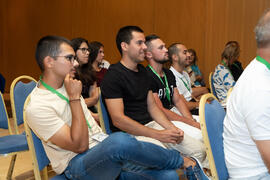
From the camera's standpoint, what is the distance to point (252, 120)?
131 cm

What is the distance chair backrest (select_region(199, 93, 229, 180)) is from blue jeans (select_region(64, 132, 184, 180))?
0.26m

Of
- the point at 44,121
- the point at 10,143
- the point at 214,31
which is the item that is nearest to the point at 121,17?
the point at 214,31

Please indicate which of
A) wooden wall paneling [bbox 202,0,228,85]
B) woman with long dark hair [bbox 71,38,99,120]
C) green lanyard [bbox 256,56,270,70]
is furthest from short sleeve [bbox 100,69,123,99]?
wooden wall paneling [bbox 202,0,228,85]

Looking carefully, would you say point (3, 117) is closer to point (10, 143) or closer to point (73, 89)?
point (10, 143)

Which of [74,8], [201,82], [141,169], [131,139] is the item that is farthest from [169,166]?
[74,8]

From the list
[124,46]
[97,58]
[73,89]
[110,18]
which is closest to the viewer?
[73,89]

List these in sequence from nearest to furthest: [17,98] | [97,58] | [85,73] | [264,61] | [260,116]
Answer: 1. [260,116]
2. [264,61]
3. [17,98]
4. [85,73]
5. [97,58]

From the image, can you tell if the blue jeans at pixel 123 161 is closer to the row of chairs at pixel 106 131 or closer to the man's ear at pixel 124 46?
the row of chairs at pixel 106 131

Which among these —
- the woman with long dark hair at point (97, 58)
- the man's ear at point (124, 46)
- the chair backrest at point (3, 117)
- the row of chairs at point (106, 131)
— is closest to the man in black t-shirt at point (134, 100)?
the man's ear at point (124, 46)

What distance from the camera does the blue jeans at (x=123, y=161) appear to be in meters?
1.59

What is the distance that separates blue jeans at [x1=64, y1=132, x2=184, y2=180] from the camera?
5.22 ft

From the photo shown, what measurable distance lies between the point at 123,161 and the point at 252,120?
2.14ft

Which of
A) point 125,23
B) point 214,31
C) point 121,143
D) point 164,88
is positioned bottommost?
point 164,88

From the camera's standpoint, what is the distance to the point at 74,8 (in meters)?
9.28
